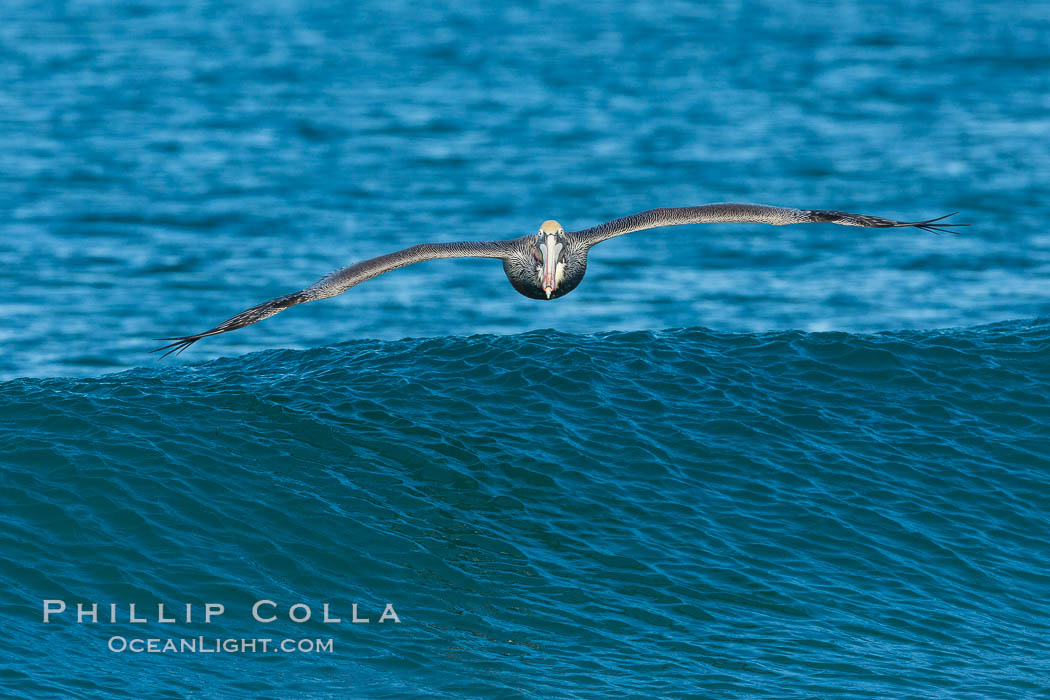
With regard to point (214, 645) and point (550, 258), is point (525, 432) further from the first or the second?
point (214, 645)

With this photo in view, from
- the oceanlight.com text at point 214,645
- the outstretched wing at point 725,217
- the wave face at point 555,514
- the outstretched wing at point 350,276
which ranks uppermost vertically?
the outstretched wing at point 725,217

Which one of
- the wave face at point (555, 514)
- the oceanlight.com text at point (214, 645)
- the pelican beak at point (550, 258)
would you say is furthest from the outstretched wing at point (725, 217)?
the oceanlight.com text at point (214, 645)

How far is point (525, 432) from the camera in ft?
105

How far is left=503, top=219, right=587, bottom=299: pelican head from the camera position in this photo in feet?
82.5

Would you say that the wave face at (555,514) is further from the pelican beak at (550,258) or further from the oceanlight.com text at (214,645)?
the pelican beak at (550,258)

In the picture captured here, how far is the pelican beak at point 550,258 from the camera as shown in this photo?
25016 millimetres

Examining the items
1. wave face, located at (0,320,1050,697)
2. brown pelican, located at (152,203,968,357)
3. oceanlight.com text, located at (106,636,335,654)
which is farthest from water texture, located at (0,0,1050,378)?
oceanlight.com text, located at (106,636,335,654)

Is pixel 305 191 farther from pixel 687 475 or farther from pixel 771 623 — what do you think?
pixel 771 623

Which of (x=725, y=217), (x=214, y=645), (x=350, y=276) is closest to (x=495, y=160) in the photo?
(x=725, y=217)

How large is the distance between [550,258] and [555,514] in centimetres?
670

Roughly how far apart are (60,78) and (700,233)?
4302 centimetres

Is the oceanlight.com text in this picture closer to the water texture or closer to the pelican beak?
the pelican beak

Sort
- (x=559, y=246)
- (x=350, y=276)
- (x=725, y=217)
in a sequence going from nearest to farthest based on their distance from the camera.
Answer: (x=350, y=276), (x=559, y=246), (x=725, y=217)

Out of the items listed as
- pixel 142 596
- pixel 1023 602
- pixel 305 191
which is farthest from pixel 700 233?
pixel 142 596
